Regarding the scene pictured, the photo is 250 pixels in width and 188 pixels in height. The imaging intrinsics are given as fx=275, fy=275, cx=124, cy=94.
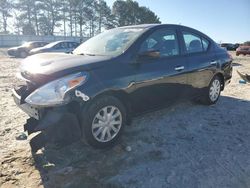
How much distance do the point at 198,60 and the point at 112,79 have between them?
7.79ft

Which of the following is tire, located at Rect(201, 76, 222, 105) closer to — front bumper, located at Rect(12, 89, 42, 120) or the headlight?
the headlight

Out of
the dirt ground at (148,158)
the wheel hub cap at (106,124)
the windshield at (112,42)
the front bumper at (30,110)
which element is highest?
the windshield at (112,42)

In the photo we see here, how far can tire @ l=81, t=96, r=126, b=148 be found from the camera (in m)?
3.54

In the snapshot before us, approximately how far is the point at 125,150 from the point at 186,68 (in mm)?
2078

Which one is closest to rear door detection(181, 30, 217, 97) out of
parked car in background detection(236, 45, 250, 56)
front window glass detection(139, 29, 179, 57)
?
front window glass detection(139, 29, 179, 57)

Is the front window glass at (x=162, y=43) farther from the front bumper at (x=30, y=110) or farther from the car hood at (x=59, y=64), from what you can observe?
the front bumper at (x=30, y=110)

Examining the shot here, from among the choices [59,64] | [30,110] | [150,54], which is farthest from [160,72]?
[30,110]

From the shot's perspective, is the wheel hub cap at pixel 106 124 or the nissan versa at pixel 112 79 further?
the wheel hub cap at pixel 106 124

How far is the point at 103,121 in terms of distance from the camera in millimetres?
3760

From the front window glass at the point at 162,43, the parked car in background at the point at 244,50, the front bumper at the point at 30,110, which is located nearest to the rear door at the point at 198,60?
the front window glass at the point at 162,43

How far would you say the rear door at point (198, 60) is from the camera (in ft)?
17.1

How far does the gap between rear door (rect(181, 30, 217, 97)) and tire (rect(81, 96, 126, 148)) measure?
1.92 m

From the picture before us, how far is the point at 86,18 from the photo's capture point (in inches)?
2254

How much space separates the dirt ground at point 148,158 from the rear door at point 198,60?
2.53ft
